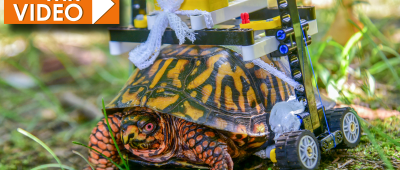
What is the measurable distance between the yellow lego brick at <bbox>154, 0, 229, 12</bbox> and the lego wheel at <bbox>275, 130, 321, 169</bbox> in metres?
0.52

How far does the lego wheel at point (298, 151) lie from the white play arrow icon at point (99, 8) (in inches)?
61.6

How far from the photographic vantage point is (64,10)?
2.19 metres

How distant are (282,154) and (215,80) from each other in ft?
1.37

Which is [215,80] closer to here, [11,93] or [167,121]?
[167,121]

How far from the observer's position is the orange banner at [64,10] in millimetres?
2191

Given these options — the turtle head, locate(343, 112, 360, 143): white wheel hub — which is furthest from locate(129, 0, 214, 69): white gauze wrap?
locate(343, 112, 360, 143): white wheel hub

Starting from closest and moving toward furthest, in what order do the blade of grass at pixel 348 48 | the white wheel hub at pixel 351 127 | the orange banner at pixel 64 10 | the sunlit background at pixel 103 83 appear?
the white wheel hub at pixel 351 127 < the sunlit background at pixel 103 83 < the blade of grass at pixel 348 48 < the orange banner at pixel 64 10

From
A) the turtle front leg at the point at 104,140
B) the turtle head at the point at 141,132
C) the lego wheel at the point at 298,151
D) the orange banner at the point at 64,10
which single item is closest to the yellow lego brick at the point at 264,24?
the lego wheel at the point at 298,151

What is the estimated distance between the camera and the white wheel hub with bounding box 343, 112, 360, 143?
51.4 inches

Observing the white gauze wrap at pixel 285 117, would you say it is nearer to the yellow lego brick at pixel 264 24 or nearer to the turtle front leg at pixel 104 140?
the yellow lego brick at pixel 264 24

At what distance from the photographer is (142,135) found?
4.30 ft

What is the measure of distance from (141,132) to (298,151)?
594 mm

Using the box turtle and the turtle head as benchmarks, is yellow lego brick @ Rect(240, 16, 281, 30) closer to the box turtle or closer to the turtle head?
the box turtle

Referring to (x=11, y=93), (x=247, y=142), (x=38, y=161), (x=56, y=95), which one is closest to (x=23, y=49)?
(x=11, y=93)
